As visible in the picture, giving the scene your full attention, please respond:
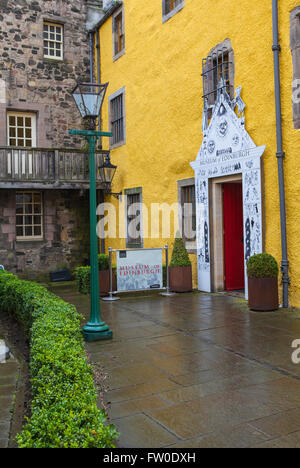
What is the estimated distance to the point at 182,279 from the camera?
382 inches

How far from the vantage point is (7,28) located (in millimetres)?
13680

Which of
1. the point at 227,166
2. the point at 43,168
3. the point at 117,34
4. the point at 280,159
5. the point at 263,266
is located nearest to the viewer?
the point at 263,266

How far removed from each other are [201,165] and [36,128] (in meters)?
6.83

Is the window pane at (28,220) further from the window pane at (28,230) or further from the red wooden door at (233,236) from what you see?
the red wooden door at (233,236)

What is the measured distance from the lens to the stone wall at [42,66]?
13.7 metres

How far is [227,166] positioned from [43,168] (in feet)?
19.3

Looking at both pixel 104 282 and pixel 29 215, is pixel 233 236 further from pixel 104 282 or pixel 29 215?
pixel 29 215

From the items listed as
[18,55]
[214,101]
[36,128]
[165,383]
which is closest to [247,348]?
[165,383]

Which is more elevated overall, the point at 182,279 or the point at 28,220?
the point at 28,220

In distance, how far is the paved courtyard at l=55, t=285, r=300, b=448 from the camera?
122 inches

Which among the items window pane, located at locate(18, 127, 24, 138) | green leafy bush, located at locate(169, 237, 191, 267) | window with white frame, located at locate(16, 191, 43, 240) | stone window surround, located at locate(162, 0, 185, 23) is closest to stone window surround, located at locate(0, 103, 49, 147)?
window pane, located at locate(18, 127, 24, 138)

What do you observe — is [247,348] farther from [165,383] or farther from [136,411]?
[136,411]

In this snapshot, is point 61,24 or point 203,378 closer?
point 203,378

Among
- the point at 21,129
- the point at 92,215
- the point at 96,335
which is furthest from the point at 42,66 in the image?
the point at 96,335
